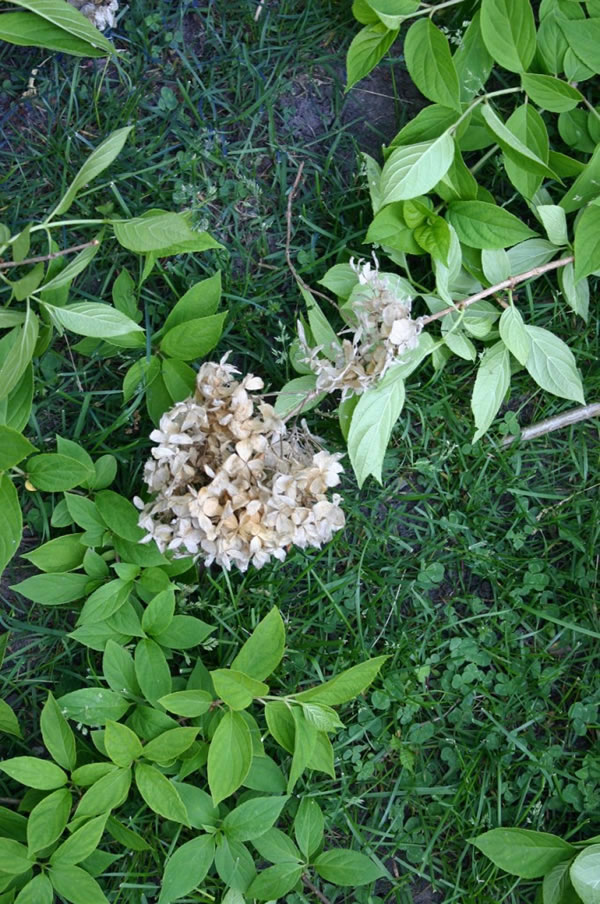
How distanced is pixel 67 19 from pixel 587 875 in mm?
1549

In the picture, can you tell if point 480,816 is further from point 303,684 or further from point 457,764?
point 303,684

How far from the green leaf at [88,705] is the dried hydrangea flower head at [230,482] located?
0.90 feet

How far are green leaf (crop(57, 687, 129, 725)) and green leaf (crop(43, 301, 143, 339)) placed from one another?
542 millimetres

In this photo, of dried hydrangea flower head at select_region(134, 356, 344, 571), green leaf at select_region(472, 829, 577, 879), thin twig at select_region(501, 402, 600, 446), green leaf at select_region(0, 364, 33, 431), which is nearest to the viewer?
dried hydrangea flower head at select_region(134, 356, 344, 571)

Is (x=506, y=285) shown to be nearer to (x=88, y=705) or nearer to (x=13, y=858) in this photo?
(x=88, y=705)

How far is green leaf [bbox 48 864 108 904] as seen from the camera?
4.10 ft

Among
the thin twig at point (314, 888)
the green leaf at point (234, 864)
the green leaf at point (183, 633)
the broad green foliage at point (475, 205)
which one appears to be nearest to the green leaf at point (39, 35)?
the broad green foliage at point (475, 205)

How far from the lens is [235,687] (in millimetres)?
1248

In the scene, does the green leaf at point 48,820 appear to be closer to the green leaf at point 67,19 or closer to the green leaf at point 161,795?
the green leaf at point 161,795

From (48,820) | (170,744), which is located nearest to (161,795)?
(170,744)

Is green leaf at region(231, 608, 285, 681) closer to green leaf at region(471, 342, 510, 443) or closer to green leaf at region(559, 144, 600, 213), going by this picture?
green leaf at region(471, 342, 510, 443)

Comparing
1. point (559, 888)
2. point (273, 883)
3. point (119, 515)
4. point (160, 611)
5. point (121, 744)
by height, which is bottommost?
point (559, 888)

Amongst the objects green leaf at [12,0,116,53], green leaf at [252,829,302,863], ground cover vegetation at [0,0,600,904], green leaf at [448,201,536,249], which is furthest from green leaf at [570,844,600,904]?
green leaf at [12,0,116,53]

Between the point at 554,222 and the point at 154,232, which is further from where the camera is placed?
the point at 554,222
